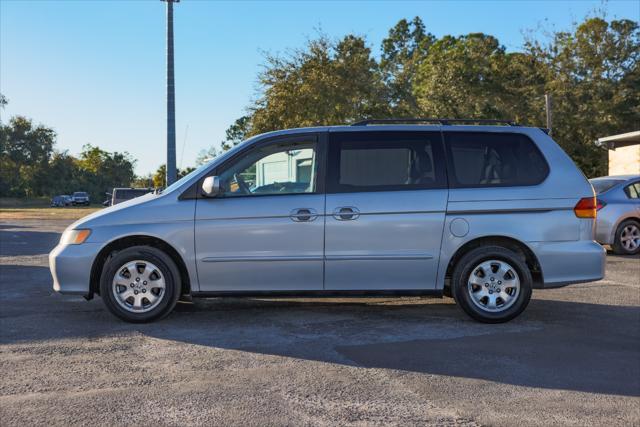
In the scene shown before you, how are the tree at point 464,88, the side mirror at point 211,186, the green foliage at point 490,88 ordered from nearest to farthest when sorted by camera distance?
the side mirror at point 211,186 → the green foliage at point 490,88 → the tree at point 464,88

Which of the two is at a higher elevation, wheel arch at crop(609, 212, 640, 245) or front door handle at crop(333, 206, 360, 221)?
front door handle at crop(333, 206, 360, 221)

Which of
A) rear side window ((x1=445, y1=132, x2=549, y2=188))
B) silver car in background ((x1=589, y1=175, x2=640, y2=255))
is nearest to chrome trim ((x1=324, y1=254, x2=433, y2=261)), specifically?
rear side window ((x1=445, y1=132, x2=549, y2=188))

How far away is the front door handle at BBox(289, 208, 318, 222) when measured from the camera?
6.09 metres

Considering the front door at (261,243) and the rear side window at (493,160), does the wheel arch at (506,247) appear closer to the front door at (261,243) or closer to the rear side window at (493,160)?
the rear side window at (493,160)

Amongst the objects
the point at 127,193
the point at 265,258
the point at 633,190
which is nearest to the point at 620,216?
the point at 633,190

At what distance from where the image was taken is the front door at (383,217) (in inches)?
240

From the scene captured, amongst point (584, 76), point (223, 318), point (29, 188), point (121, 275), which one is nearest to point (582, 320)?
point (223, 318)

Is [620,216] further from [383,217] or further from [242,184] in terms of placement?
[242,184]

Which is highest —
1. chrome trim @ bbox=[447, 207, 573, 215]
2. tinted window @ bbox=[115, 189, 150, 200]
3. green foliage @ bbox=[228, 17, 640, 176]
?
green foliage @ bbox=[228, 17, 640, 176]

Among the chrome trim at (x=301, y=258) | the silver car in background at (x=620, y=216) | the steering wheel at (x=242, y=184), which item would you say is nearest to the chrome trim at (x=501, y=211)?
the chrome trim at (x=301, y=258)

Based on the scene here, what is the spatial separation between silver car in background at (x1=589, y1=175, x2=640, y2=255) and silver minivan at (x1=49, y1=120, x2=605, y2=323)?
6.19 metres

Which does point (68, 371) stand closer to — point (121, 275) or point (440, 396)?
point (121, 275)

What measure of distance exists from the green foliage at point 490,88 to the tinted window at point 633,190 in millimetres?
22086

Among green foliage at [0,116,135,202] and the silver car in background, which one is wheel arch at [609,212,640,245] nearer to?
the silver car in background
